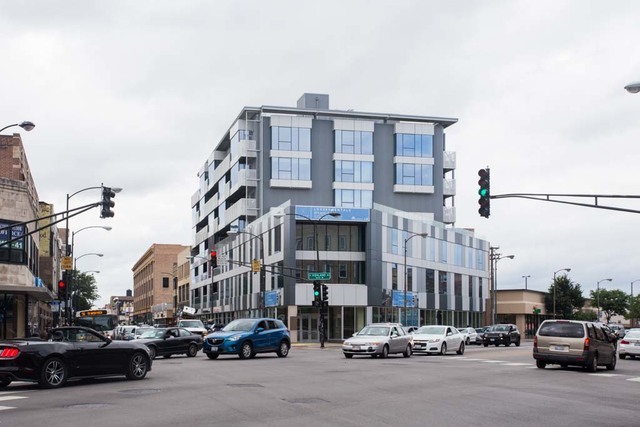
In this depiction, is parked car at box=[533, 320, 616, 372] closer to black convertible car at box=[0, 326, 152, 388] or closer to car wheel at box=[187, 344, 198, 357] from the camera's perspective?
black convertible car at box=[0, 326, 152, 388]

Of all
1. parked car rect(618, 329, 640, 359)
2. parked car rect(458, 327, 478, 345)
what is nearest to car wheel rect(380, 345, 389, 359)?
parked car rect(618, 329, 640, 359)

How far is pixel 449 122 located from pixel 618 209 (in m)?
63.0

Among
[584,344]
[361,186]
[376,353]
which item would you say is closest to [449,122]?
[361,186]

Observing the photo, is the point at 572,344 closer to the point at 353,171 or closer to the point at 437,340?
the point at 437,340

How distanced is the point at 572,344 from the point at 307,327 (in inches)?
1812

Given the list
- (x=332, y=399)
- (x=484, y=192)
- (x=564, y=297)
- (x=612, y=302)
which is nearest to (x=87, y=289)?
(x=564, y=297)

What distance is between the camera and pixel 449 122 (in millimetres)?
89812

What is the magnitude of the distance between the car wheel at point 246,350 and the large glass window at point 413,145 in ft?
186

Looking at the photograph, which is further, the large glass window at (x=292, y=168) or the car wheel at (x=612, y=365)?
the large glass window at (x=292, y=168)

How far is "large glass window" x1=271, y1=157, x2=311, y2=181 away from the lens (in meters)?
81.5

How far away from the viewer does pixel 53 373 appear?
17.8 meters

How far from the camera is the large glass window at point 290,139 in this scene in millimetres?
81312

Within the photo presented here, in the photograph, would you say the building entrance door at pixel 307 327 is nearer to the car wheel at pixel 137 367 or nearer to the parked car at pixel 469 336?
the parked car at pixel 469 336

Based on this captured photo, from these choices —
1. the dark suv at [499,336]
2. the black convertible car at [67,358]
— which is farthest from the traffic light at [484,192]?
A: the dark suv at [499,336]
